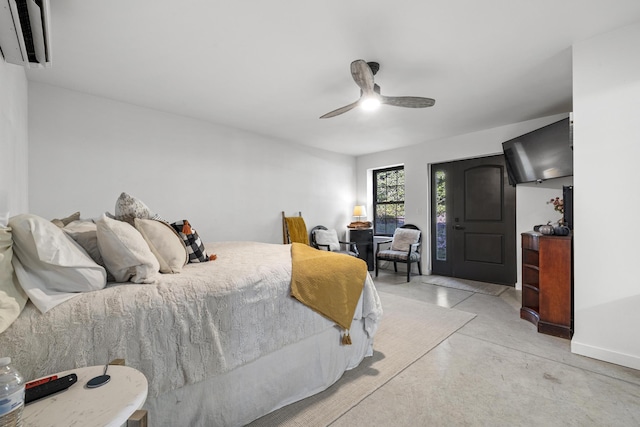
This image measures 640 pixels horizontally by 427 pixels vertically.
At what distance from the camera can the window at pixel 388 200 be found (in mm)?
5805

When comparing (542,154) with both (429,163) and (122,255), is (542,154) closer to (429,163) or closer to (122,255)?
(429,163)

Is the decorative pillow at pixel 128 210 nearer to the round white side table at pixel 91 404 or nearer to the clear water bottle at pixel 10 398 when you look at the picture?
the round white side table at pixel 91 404

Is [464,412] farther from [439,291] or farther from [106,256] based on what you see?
[439,291]

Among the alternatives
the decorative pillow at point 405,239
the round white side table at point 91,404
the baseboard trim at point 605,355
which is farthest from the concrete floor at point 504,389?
the decorative pillow at point 405,239

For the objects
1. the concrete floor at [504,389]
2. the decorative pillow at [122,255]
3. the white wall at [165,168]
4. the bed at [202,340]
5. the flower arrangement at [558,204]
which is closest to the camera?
the bed at [202,340]

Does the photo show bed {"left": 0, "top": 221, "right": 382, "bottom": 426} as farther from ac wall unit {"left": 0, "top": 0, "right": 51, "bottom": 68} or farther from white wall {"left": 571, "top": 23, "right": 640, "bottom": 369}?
white wall {"left": 571, "top": 23, "right": 640, "bottom": 369}

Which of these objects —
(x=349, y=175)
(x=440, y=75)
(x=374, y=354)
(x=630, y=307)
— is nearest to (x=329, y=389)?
(x=374, y=354)

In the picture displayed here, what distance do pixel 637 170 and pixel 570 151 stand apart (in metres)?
1.10

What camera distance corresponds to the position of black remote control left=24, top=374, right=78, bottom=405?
748 mm

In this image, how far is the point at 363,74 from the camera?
2.24m

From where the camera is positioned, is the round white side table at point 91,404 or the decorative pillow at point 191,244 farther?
the decorative pillow at point 191,244

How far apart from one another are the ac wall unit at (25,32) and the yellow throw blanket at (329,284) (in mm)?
1866

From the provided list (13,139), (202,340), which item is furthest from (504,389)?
(13,139)

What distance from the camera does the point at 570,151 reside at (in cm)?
297
